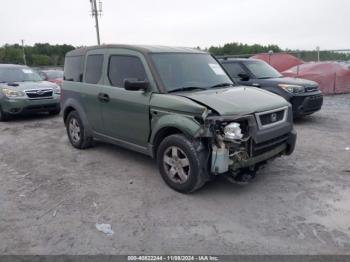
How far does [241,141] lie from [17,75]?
8852mm

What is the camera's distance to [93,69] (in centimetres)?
594

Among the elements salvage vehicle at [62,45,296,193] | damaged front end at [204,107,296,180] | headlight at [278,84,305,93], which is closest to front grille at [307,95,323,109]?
headlight at [278,84,305,93]

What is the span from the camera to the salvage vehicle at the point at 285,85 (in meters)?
8.37

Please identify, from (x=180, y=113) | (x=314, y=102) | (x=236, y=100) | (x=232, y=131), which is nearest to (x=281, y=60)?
(x=314, y=102)

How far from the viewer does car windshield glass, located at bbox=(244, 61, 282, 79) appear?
9242 mm

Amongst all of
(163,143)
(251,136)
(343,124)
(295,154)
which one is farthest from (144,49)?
(343,124)

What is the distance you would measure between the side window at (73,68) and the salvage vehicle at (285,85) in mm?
3694

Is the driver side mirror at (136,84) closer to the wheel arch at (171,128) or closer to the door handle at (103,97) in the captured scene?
A: the wheel arch at (171,128)

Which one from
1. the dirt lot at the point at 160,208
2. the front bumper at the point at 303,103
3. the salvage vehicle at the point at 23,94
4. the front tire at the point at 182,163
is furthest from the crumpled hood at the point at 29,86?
the front bumper at the point at 303,103

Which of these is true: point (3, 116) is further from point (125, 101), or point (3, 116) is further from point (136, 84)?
point (136, 84)

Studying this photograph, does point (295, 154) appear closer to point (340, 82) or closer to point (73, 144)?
point (73, 144)

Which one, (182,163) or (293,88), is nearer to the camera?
(182,163)

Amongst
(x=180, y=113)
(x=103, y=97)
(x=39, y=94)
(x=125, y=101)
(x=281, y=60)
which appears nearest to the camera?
(x=180, y=113)

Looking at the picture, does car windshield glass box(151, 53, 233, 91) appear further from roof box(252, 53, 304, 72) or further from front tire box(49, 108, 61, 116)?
roof box(252, 53, 304, 72)
